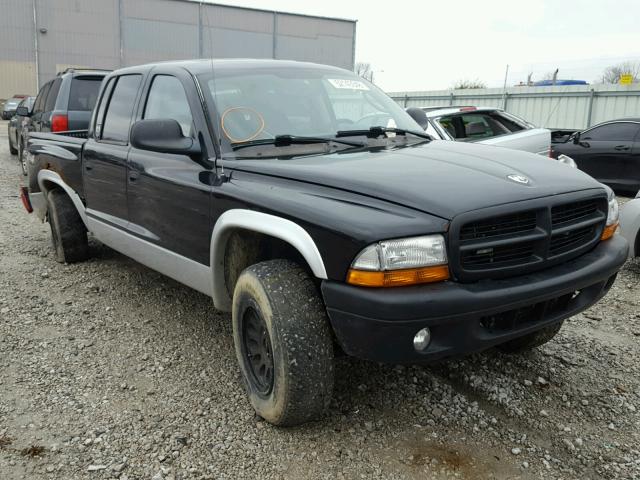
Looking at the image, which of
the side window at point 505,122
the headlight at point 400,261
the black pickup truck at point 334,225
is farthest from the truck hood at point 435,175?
the side window at point 505,122

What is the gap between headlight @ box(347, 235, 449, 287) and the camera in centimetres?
229

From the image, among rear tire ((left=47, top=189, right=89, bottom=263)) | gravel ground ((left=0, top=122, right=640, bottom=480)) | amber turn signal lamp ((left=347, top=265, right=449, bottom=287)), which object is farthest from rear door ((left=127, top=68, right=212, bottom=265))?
rear tire ((left=47, top=189, right=89, bottom=263))

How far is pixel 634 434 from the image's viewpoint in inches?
111

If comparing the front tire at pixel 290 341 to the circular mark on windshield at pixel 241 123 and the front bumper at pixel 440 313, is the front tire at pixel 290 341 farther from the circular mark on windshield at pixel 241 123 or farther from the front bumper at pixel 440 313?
the circular mark on windshield at pixel 241 123

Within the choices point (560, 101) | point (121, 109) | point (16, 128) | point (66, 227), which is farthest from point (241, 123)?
point (560, 101)

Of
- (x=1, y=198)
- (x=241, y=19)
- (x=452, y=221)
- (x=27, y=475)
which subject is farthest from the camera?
(x=241, y=19)

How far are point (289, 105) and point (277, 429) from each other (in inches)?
73.2

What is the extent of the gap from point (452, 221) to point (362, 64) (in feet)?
167

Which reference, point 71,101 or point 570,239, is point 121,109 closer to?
point 570,239

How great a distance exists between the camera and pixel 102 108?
4672 mm

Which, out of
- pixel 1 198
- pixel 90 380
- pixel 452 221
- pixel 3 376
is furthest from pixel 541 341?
pixel 1 198

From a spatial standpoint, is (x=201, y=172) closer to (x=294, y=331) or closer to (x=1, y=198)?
(x=294, y=331)

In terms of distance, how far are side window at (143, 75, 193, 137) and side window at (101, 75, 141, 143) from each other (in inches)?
11.4

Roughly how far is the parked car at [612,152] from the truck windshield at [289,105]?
22.6 ft
